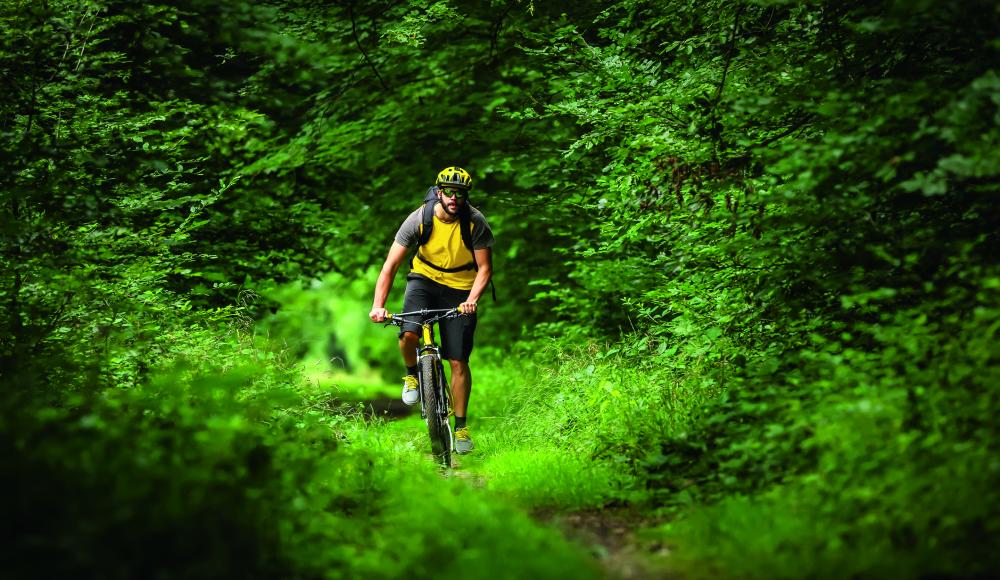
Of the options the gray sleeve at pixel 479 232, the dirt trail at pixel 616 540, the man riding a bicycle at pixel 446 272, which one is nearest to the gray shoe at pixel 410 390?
the man riding a bicycle at pixel 446 272

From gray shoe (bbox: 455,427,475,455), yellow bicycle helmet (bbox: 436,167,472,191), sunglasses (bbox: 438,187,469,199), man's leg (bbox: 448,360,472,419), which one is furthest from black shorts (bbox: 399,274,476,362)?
yellow bicycle helmet (bbox: 436,167,472,191)

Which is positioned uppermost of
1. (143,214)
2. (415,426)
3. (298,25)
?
(298,25)

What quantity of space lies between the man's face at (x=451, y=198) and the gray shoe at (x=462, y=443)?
212 cm

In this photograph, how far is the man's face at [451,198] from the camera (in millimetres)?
7258

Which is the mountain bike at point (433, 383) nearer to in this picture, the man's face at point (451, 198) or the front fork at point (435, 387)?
the front fork at point (435, 387)

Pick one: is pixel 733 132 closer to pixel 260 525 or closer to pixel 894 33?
pixel 894 33

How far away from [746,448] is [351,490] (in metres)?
2.52

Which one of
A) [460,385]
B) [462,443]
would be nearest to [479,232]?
[460,385]

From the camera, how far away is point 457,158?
1240cm

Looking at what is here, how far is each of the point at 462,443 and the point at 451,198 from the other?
2302mm

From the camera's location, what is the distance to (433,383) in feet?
23.4

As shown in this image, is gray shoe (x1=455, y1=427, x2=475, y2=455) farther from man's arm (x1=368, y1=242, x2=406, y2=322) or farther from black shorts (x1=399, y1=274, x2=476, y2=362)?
man's arm (x1=368, y1=242, x2=406, y2=322)

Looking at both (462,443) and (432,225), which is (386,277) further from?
(462,443)

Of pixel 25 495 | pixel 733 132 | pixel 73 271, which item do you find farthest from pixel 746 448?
pixel 73 271
